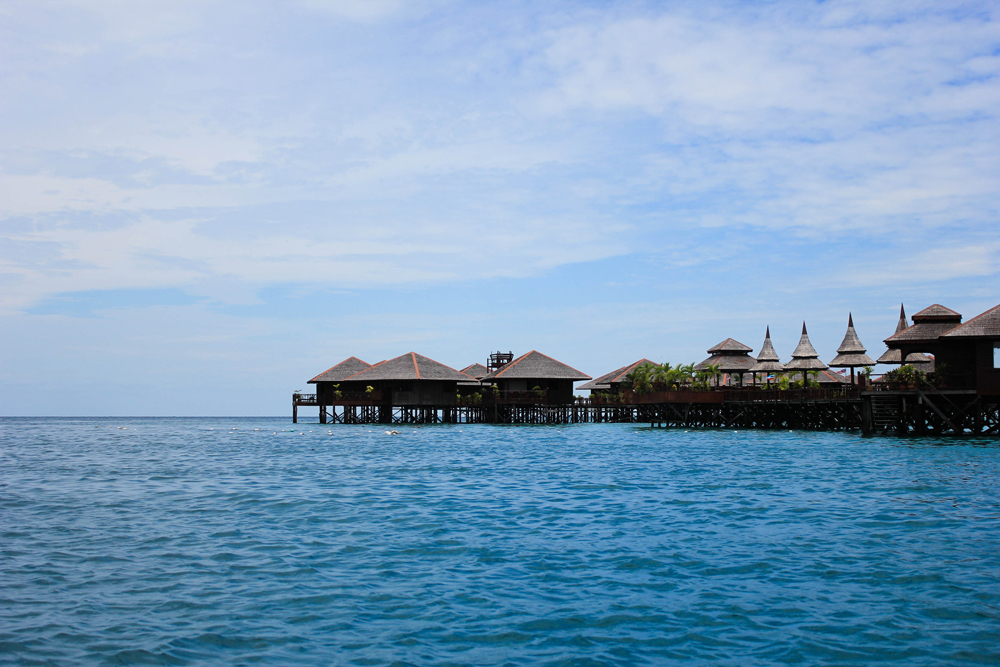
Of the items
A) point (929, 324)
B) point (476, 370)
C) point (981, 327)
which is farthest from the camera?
point (476, 370)

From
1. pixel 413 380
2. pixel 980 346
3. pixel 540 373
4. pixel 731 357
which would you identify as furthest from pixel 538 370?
pixel 980 346

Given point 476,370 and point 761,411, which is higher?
point 476,370

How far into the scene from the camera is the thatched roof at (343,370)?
196 ft

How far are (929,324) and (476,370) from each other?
4396cm

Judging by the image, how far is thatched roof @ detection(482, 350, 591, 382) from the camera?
55906mm

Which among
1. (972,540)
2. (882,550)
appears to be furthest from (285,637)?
(972,540)

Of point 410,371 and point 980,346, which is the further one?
point 410,371

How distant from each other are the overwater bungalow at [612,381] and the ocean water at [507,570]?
45905 millimetres

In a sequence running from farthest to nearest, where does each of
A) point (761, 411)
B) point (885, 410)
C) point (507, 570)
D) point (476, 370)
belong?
point (476, 370) → point (761, 411) → point (885, 410) → point (507, 570)

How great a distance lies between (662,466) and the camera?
23.0 meters

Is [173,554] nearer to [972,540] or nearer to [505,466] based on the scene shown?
[972,540]

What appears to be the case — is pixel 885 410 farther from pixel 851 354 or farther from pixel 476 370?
pixel 476 370

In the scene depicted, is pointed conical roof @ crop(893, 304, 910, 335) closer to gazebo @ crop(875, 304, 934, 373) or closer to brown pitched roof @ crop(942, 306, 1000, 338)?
Result: gazebo @ crop(875, 304, 934, 373)

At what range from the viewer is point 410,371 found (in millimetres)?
54906
